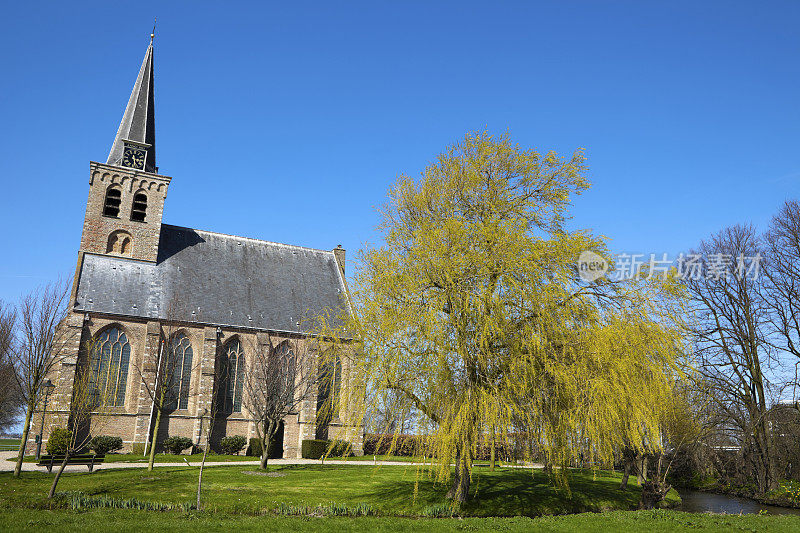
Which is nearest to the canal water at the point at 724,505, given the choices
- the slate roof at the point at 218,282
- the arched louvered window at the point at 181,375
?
the slate roof at the point at 218,282

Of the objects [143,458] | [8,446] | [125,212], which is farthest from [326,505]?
[8,446]

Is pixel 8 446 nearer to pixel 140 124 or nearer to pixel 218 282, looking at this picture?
pixel 218 282

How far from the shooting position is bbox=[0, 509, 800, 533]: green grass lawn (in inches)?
428

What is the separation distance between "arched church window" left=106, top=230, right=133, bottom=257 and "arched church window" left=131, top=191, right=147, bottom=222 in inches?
50.3

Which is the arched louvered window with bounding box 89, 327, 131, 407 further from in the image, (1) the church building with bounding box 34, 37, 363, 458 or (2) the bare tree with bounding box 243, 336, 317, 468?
(2) the bare tree with bounding box 243, 336, 317, 468

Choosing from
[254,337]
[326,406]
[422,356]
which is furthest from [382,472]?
[254,337]

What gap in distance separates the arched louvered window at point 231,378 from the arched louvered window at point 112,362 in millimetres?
5527

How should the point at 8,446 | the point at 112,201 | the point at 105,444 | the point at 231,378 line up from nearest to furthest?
the point at 105,444 → the point at 231,378 → the point at 112,201 → the point at 8,446

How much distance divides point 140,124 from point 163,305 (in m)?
13.5

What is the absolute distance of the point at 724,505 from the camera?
22.8 meters

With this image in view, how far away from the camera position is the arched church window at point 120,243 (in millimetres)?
36594

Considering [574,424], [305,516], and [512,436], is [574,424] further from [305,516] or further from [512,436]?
[305,516]

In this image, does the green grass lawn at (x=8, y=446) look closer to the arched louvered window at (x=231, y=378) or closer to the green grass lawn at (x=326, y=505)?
the arched louvered window at (x=231, y=378)

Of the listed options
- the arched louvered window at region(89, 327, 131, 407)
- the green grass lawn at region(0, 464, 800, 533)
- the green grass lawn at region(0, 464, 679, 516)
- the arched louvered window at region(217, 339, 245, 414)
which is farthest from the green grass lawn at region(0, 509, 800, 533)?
the arched louvered window at region(217, 339, 245, 414)
